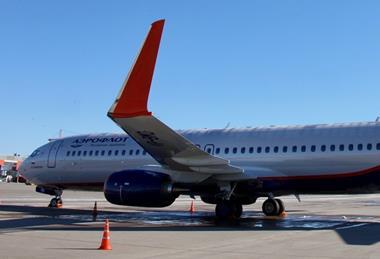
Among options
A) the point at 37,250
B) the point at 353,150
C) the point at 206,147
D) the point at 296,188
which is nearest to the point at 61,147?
the point at 206,147

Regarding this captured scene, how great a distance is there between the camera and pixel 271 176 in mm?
18328

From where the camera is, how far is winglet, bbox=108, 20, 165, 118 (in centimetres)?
1425

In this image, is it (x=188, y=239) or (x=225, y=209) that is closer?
(x=188, y=239)

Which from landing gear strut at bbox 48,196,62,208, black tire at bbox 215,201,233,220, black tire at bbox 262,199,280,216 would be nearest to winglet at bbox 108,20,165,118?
black tire at bbox 215,201,233,220

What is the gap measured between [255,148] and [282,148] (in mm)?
1002

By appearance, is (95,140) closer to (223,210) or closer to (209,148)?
(209,148)

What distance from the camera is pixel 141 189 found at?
1677 centimetres

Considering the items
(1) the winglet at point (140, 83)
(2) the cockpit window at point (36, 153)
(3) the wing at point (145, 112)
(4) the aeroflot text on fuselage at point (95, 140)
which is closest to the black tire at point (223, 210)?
(3) the wing at point (145, 112)

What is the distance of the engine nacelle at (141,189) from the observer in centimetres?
1669

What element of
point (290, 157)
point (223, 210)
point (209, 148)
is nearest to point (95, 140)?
point (209, 148)

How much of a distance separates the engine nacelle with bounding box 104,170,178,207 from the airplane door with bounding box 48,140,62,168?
23.5 ft

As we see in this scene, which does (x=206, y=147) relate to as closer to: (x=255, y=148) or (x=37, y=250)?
(x=255, y=148)

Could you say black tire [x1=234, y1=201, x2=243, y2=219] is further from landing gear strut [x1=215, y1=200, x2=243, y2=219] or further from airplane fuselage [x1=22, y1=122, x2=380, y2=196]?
airplane fuselage [x1=22, y1=122, x2=380, y2=196]

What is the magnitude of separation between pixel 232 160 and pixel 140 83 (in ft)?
20.1
